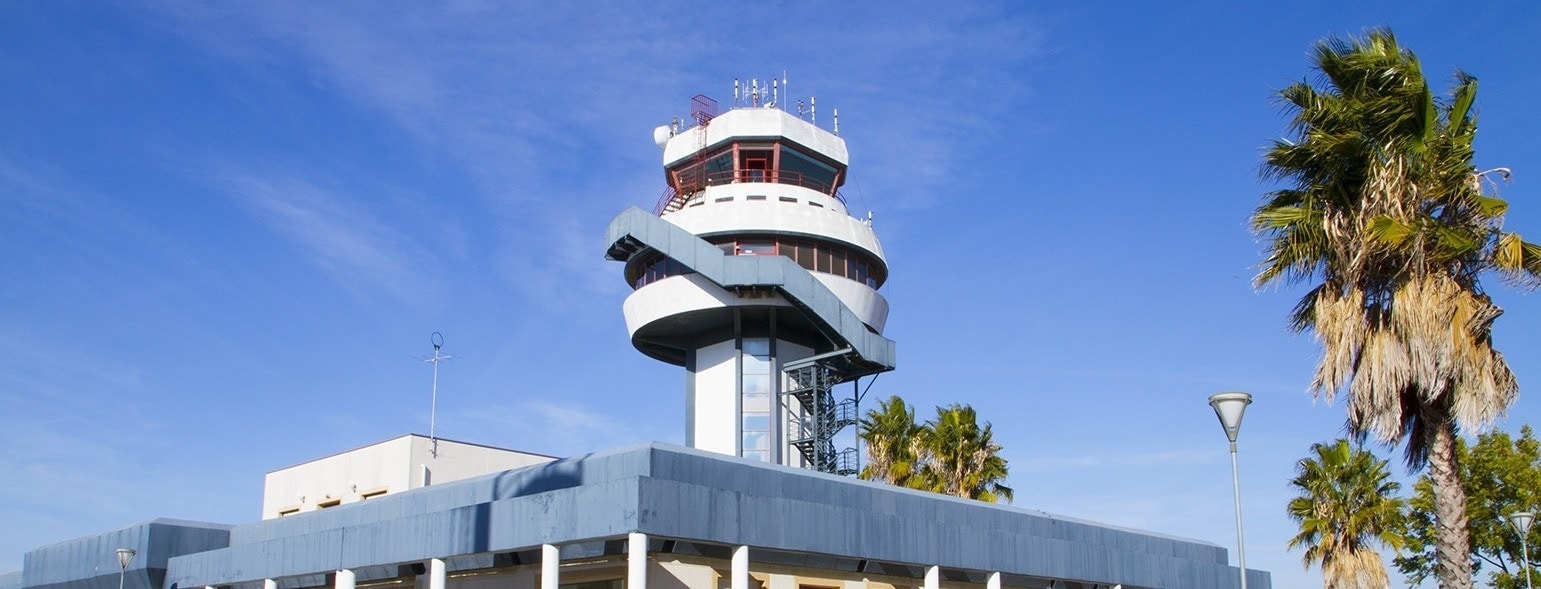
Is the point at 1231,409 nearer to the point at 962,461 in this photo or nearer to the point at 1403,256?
the point at 1403,256

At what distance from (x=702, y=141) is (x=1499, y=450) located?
31.1 meters

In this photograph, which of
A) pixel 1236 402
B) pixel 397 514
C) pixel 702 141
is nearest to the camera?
pixel 1236 402

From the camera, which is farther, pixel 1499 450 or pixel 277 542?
pixel 1499 450

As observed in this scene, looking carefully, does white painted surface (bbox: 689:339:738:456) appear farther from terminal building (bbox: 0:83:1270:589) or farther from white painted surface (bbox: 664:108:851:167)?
white painted surface (bbox: 664:108:851:167)

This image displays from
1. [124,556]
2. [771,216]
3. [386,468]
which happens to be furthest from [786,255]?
[124,556]

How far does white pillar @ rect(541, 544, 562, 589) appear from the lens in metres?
24.9

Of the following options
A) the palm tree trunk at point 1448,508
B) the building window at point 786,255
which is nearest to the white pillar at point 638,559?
the palm tree trunk at point 1448,508

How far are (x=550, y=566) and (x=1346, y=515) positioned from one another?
83.7 feet

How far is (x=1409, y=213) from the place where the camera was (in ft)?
64.7

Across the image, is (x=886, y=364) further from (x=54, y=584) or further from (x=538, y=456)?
(x=54, y=584)

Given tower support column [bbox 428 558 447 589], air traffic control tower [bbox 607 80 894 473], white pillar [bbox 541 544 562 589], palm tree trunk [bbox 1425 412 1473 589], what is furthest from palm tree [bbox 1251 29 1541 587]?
air traffic control tower [bbox 607 80 894 473]

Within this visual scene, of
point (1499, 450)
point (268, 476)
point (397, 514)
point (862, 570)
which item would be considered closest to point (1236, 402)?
point (862, 570)

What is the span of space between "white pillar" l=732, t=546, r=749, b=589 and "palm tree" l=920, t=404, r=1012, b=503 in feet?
79.0

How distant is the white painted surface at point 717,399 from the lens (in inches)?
1775
